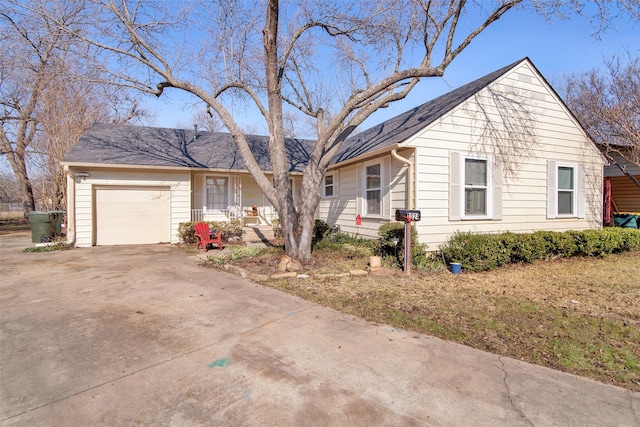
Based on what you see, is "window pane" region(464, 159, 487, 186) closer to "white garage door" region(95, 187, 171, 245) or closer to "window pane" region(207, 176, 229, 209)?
"window pane" region(207, 176, 229, 209)

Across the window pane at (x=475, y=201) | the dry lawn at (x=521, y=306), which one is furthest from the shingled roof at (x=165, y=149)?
the window pane at (x=475, y=201)

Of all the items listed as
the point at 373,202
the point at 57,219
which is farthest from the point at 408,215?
the point at 57,219

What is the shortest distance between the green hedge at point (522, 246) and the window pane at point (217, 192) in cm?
898

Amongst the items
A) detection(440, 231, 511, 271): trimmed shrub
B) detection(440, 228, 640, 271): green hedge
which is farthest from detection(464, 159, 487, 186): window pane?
detection(440, 231, 511, 271): trimmed shrub

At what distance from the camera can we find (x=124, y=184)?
38.6 feet

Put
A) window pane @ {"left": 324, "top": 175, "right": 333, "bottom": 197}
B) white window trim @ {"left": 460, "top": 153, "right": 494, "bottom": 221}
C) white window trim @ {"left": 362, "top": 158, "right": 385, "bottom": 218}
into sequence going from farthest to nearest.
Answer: window pane @ {"left": 324, "top": 175, "right": 333, "bottom": 197} → white window trim @ {"left": 362, "top": 158, "right": 385, "bottom": 218} → white window trim @ {"left": 460, "top": 153, "right": 494, "bottom": 221}

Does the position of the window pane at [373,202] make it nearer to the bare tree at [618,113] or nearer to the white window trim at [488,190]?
the white window trim at [488,190]

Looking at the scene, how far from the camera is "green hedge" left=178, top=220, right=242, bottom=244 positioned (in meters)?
11.8

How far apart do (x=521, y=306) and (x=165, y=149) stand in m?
13.1

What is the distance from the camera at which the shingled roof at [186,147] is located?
1103cm

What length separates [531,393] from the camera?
2.65 meters

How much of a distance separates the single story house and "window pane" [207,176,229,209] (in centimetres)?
4

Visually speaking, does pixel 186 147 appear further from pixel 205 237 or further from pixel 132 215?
pixel 205 237

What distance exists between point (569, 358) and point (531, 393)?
93cm
